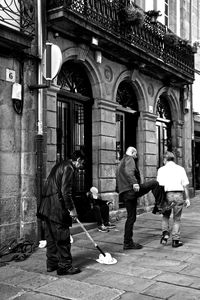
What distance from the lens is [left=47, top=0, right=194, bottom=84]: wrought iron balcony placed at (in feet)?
27.8

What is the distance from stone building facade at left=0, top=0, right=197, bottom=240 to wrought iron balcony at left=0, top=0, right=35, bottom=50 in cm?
26

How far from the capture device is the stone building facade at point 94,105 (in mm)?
7418

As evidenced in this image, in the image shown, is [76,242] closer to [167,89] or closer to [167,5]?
[167,89]

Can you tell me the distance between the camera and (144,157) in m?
12.2

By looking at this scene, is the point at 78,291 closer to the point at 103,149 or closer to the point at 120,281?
the point at 120,281

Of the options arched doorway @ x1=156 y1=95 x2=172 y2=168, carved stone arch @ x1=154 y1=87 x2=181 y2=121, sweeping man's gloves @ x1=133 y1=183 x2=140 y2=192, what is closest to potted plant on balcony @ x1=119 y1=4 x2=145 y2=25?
carved stone arch @ x1=154 y1=87 x2=181 y2=121

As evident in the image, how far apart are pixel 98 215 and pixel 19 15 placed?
4.40 m

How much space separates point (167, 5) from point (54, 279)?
1263 centimetres

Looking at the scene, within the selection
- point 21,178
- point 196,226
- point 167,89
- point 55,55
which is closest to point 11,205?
point 21,178

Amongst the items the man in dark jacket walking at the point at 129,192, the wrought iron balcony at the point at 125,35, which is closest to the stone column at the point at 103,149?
the wrought iron balcony at the point at 125,35

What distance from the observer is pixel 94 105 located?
10.2 m

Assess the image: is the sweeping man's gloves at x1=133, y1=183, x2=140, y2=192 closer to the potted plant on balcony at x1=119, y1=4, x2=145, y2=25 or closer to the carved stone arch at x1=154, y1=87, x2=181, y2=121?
the potted plant on balcony at x1=119, y1=4, x2=145, y2=25

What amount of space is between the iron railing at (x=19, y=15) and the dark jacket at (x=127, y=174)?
9.98 feet

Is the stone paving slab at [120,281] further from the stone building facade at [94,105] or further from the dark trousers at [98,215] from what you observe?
the dark trousers at [98,215]
